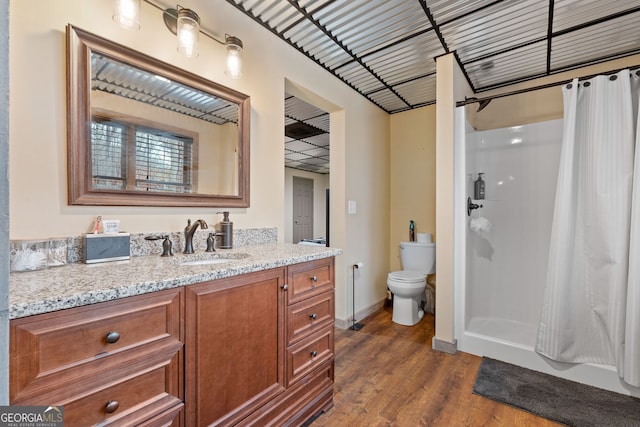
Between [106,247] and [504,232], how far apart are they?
10.4ft

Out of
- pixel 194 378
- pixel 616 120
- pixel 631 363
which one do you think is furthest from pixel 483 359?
pixel 194 378

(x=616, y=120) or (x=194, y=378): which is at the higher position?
(x=616, y=120)

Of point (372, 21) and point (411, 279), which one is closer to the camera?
point (372, 21)

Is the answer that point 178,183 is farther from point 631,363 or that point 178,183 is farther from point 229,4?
point 631,363

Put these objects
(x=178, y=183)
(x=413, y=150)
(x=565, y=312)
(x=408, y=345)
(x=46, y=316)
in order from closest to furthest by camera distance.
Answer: (x=46, y=316) < (x=178, y=183) < (x=565, y=312) < (x=408, y=345) < (x=413, y=150)

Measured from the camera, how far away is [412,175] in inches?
134

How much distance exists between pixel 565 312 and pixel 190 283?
2.44 meters

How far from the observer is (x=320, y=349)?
157 cm

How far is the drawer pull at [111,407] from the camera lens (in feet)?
2.63

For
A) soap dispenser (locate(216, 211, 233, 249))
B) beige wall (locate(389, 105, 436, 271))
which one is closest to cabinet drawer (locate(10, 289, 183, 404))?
soap dispenser (locate(216, 211, 233, 249))

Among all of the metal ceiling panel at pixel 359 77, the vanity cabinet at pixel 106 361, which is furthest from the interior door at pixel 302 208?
the vanity cabinet at pixel 106 361

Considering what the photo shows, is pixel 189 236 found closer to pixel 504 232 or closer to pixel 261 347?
pixel 261 347

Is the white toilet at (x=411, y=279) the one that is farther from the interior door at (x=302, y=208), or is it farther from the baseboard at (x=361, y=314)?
the interior door at (x=302, y=208)

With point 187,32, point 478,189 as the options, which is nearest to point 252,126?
point 187,32
